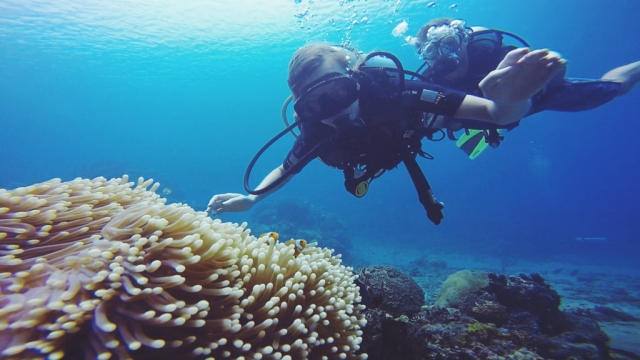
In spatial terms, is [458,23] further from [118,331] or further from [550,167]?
[550,167]

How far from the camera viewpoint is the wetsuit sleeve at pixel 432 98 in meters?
3.22

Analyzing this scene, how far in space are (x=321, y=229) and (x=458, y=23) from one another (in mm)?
18355

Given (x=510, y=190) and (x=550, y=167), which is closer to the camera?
(x=510, y=190)

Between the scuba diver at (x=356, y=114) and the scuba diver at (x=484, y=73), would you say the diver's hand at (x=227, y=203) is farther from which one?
the scuba diver at (x=484, y=73)

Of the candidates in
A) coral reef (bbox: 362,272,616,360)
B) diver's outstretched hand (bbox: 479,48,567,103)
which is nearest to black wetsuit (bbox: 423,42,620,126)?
diver's outstretched hand (bbox: 479,48,567,103)

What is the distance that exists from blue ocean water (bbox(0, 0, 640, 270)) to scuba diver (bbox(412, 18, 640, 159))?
20045 mm

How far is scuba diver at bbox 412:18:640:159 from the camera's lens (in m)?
5.10

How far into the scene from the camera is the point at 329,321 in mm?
2082

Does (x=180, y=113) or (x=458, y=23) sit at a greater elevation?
(x=180, y=113)

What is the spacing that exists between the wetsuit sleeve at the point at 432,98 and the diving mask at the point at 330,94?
68 cm

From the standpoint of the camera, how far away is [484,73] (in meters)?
5.47

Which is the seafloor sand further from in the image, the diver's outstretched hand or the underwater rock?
the diver's outstretched hand

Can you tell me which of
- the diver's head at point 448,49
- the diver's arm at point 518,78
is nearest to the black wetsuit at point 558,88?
the diver's head at point 448,49

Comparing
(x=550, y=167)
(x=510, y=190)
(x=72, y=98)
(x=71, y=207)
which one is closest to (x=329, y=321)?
(x=71, y=207)
